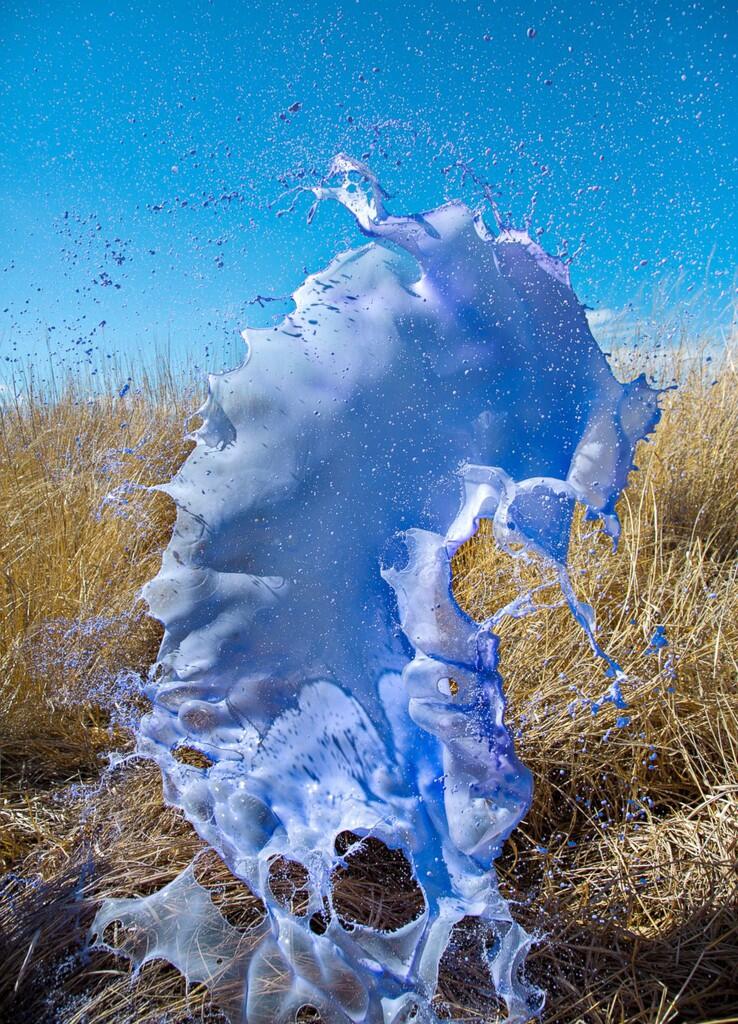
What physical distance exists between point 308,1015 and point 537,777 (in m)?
0.59

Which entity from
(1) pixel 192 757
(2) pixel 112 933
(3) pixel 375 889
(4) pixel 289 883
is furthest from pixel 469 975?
(1) pixel 192 757

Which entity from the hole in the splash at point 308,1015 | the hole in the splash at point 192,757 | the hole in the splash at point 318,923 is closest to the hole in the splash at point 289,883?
the hole in the splash at point 318,923

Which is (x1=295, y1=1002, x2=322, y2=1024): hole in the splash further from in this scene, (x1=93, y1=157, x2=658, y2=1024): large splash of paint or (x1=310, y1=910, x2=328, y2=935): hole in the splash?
(x1=310, y1=910, x2=328, y2=935): hole in the splash

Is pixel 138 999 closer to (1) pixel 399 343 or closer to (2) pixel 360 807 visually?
(2) pixel 360 807

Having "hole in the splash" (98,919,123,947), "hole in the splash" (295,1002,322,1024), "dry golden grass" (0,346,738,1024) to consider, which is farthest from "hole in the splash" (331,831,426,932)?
"hole in the splash" (98,919,123,947)

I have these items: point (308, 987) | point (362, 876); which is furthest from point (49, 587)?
point (308, 987)

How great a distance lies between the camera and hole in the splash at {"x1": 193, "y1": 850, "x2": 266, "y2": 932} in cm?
119

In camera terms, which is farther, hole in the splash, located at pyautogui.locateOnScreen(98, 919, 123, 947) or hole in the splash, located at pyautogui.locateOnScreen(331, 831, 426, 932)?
hole in the splash, located at pyautogui.locateOnScreen(331, 831, 426, 932)

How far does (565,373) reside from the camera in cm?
118

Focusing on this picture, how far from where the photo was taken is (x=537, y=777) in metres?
1.40

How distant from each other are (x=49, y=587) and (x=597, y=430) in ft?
4.63

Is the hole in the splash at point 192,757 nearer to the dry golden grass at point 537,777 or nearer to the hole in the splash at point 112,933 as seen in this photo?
the dry golden grass at point 537,777

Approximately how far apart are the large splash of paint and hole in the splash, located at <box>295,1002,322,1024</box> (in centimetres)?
4

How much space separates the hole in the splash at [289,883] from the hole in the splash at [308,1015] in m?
0.16
